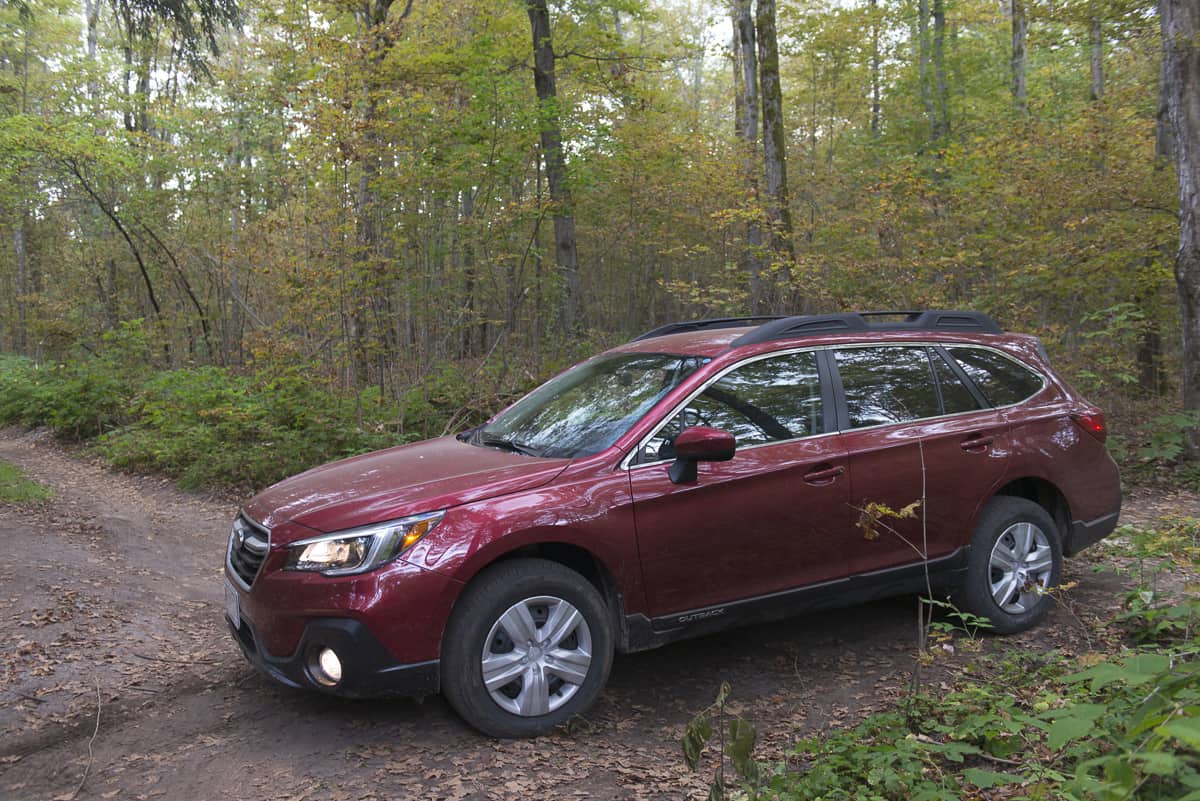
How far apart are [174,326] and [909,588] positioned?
16618 millimetres

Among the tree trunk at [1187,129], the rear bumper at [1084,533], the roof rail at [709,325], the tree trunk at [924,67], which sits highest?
the tree trunk at [924,67]

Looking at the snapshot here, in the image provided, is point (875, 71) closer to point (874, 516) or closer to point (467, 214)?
point (467, 214)

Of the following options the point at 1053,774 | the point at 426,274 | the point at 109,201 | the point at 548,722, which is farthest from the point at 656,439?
the point at 109,201

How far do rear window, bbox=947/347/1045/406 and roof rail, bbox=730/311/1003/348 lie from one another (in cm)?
21

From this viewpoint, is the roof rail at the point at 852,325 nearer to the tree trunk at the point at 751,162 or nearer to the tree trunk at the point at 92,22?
the tree trunk at the point at 751,162

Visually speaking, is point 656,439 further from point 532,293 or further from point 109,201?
point 109,201

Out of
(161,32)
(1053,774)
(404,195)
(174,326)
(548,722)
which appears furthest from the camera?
(174,326)

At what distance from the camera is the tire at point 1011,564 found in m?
4.75

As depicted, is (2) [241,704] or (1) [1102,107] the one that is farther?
(1) [1102,107]

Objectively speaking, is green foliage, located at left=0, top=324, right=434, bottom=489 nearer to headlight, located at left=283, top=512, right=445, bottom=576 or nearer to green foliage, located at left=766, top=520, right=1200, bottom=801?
headlight, located at left=283, top=512, right=445, bottom=576

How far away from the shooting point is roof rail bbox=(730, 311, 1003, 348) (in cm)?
457

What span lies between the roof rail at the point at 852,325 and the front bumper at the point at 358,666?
2305mm

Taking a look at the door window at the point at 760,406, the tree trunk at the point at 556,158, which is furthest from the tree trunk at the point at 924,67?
the door window at the point at 760,406

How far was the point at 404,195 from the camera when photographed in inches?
419
